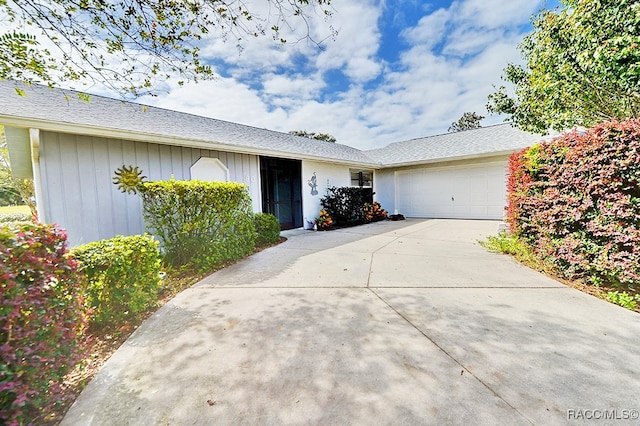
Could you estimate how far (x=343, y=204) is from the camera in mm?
10906

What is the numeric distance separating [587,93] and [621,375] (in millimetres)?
5831

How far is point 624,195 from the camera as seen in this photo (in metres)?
3.07

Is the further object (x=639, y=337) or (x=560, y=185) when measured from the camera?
(x=560, y=185)

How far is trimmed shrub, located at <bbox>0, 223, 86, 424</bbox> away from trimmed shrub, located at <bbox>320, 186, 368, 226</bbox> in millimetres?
8917

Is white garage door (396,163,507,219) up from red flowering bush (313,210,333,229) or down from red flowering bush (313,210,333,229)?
up

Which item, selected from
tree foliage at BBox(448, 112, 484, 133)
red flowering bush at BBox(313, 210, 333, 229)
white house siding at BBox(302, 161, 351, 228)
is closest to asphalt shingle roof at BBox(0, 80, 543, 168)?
white house siding at BBox(302, 161, 351, 228)

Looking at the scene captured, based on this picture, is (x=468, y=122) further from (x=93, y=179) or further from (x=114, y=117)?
(x=93, y=179)

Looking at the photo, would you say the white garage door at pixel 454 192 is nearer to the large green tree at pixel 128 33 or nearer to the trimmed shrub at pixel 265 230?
the trimmed shrub at pixel 265 230

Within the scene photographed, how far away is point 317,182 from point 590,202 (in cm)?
820

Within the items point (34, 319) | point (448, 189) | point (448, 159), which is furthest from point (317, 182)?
point (34, 319)

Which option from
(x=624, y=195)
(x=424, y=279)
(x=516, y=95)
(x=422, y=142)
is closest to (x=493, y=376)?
(x=424, y=279)

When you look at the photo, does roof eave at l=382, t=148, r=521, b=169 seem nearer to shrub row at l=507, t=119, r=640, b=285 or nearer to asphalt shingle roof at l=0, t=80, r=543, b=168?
asphalt shingle roof at l=0, t=80, r=543, b=168

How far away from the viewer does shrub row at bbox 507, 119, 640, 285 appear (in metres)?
3.02

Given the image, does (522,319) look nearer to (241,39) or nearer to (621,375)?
(621,375)
